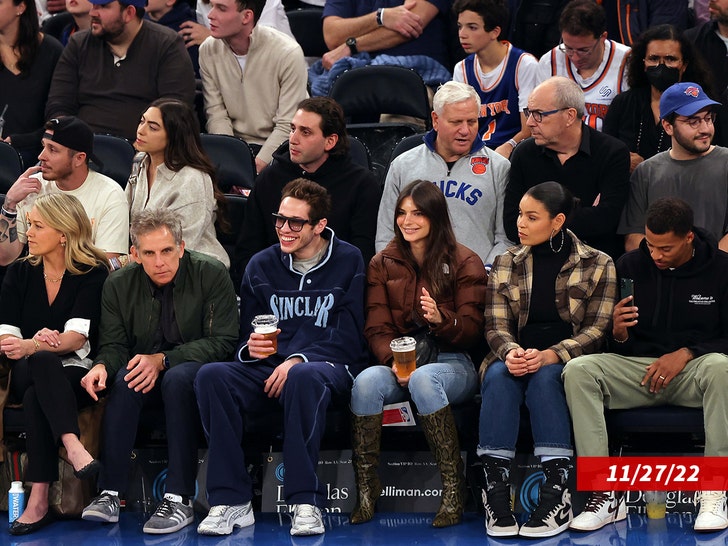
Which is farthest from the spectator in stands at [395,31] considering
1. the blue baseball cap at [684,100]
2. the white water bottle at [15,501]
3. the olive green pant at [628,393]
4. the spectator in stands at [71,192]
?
the white water bottle at [15,501]

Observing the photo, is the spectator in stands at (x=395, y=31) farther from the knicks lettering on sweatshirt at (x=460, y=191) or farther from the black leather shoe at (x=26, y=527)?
the black leather shoe at (x=26, y=527)

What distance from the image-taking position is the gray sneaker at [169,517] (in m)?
5.31

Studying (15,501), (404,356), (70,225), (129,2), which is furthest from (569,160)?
(15,501)

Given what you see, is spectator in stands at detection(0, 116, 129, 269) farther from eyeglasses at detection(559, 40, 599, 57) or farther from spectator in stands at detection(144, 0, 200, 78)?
eyeglasses at detection(559, 40, 599, 57)

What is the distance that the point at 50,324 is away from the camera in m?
5.74

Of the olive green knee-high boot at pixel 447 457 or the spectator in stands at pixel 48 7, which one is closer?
the olive green knee-high boot at pixel 447 457

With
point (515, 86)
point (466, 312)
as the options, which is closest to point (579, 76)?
point (515, 86)

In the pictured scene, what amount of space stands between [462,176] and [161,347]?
1756 millimetres

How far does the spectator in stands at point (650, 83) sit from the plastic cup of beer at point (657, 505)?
188 cm

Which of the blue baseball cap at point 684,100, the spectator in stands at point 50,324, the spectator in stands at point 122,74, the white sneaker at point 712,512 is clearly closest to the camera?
the white sneaker at point 712,512

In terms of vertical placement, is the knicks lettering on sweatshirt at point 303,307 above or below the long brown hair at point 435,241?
below

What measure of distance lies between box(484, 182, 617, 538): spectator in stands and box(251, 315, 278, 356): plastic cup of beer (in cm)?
93

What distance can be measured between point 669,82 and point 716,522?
8.22 feet

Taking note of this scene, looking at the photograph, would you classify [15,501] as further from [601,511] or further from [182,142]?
[601,511]
